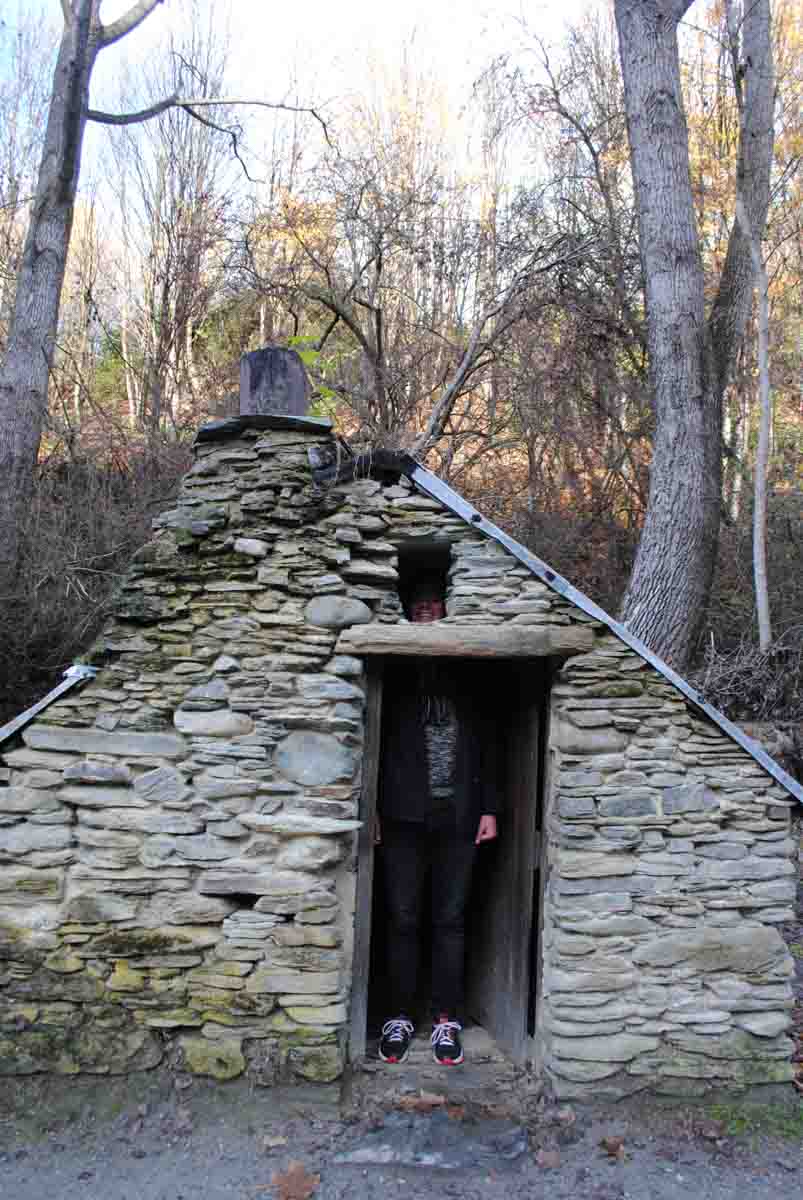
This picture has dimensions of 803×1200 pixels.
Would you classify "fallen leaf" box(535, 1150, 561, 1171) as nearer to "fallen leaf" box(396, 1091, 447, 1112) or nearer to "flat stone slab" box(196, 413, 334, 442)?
"fallen leaf" box(396, 1091, 447, 1112)

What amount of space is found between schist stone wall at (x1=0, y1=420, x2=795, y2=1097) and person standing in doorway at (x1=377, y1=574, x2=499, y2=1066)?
1.54 ft

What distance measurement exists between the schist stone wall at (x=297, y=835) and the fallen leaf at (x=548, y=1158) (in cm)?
25

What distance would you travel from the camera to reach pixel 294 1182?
11.0 feet

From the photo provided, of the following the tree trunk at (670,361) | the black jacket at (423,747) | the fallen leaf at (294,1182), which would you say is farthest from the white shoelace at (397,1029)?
the tree trunk at (670,361)

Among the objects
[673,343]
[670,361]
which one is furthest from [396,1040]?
[673,343]

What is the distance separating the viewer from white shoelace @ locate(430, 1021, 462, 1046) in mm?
4312

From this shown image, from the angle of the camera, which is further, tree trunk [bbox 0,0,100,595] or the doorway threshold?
tree trunk [bbox 0,0,100,595]

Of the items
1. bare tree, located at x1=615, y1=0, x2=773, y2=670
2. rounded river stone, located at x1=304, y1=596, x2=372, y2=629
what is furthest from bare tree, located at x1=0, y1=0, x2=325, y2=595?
bare tree, located at x1=615, y1=0, x2=773, y2=670

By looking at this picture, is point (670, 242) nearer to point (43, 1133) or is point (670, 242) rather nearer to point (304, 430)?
point (304, 430)

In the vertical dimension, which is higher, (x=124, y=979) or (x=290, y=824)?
(x=290, y=824)

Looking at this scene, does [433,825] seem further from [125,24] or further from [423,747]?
[125,24]

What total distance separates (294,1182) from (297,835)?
1.32 m

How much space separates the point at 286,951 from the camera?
3768mm

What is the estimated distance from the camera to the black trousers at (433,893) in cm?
434
